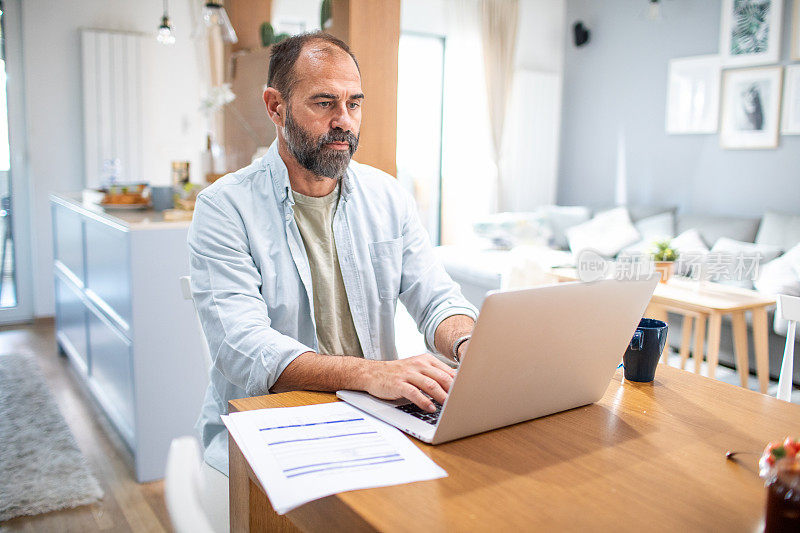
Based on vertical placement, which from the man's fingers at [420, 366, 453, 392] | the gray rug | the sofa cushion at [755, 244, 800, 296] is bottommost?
the gray rug

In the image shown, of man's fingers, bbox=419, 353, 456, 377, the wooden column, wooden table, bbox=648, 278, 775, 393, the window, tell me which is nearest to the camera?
man's fingers, bbox=419, 353, 456, 377

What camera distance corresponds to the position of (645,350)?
1.20 m

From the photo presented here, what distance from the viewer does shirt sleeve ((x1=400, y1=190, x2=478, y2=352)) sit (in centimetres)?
155

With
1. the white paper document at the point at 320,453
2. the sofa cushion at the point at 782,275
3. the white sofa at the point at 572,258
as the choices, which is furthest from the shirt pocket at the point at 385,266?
Answer: the sofa cushion at the point at 782,275

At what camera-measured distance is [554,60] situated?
687 cm

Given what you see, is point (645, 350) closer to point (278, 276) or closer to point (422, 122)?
point (278, 276)

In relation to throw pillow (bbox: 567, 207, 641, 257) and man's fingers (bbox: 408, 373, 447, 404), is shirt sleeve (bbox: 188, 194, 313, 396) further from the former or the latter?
throw pillow (bbox: 567, 207, 641, 257)

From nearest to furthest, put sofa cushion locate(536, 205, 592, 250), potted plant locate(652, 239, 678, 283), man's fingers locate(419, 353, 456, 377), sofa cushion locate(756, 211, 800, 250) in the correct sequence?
man's fingers locate(419, 353, 456, 377) < potted plant locate(652, 239, 678, 283) < sofa cushion locate(756, 211, 800, 250) < sofa cushion locate(536, 205, 592, 250)

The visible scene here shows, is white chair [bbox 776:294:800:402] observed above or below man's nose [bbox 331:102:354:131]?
below

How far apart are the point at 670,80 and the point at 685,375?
5106 mm

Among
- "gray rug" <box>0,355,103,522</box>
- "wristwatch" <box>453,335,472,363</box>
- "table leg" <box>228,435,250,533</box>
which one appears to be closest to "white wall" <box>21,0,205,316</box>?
"gray rug" <box>0,355,103,522</box>

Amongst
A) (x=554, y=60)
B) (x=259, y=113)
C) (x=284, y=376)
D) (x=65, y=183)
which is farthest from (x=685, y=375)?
(x=554, y=60)

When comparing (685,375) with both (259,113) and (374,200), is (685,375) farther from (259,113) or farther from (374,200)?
(259,113)

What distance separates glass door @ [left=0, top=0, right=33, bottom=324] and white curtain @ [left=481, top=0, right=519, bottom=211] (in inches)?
150
